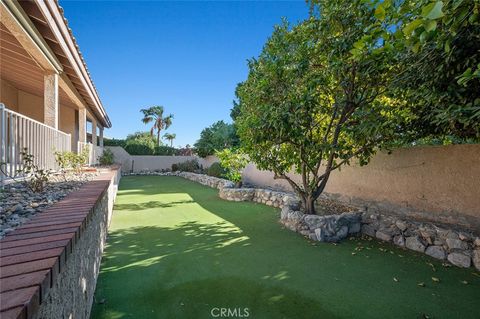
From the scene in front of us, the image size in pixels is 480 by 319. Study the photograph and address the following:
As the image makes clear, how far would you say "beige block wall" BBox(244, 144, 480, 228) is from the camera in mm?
4773

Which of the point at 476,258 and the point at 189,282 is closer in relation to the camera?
the point at 189,282

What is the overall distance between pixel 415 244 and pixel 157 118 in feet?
122

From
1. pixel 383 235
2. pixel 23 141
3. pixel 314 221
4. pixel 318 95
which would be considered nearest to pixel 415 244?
pixel 383 235

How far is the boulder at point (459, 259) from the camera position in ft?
12.7

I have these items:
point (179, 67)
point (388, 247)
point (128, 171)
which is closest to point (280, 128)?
point (388, 247)

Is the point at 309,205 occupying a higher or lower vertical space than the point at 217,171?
lower

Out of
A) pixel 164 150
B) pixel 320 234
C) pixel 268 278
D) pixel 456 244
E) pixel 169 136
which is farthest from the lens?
pixel 169 136

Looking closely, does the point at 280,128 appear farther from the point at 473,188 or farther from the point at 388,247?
the point at 473,188

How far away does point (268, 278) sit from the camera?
3416 mm

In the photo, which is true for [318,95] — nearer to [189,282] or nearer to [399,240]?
[399,240]

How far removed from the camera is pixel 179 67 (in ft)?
66.3

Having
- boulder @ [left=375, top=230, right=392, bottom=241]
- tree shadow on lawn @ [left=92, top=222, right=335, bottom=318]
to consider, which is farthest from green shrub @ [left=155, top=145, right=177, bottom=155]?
boulder @ [left=375, top=230, right=392, bottom=241]

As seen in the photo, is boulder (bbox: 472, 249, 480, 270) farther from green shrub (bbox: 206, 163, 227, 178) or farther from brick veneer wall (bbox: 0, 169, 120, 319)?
green shrub (bbox: 206, 163, 227, 178)

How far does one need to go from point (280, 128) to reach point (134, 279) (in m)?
3.52
